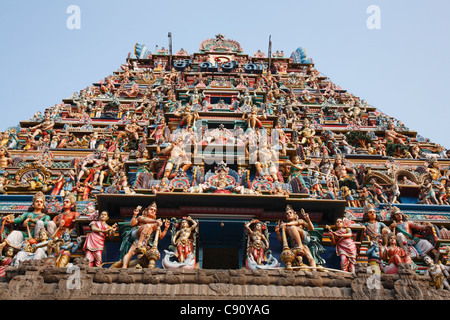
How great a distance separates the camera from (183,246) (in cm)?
1130

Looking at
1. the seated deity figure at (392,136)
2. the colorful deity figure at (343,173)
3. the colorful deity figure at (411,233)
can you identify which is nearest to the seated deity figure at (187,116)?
the colorful deity figure at (343,173)

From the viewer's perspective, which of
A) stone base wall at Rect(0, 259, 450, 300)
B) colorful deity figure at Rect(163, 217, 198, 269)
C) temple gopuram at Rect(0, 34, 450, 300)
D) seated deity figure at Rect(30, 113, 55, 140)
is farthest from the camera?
seated deity figure at Rect(30, 113, 55, 140)

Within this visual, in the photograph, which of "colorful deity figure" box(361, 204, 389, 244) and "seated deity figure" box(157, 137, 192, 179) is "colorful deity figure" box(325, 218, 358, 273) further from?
"seated deity figure" box(157, 137, 192, 179)

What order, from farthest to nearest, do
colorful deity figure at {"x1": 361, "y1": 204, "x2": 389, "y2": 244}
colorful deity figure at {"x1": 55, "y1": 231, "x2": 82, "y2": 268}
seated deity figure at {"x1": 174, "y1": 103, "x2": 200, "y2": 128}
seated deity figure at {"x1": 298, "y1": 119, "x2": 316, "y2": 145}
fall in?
seated deity figure at {"x1": 298, "y1": 119, "x2": 316, "y2": 145} < seated deity figure at {"x1": 174, "y1": 103, "x2": 200, "y2": 128} < colorful deity figure at {"x1": 361, "y1": 204, "x2": 389, "y2": 244} < colorful deity figure at {"x1": 55, "y1": 231, "x2": 82, "y2": 268}

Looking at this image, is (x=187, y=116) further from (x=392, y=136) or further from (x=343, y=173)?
(x=392, y=136)

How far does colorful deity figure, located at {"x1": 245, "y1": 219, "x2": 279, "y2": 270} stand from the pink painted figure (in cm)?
353

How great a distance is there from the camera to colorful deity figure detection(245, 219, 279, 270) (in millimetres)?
11086

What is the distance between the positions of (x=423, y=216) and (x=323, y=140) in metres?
7.33

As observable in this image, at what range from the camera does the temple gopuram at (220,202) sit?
8898 mm

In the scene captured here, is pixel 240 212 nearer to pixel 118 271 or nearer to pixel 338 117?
pixel 118 271

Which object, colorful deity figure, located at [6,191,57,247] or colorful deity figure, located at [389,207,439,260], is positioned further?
colorful deity figure, located at [6,191,57,247]

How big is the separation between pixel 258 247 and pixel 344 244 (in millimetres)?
2366

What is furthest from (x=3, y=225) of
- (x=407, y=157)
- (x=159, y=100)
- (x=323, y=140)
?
(x=407, y=157)

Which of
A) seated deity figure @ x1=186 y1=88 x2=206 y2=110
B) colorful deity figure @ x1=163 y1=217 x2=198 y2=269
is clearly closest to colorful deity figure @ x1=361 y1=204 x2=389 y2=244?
colorful deity figure @ x1=163 y1=217 x2=198 y2=269
